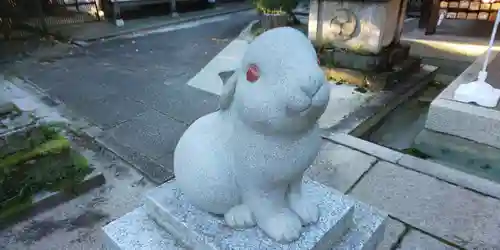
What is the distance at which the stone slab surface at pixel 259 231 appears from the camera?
156cm

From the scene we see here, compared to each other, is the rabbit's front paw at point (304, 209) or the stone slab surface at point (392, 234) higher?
the rabbit's front paw at point (304, 209)

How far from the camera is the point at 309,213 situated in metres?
1.63

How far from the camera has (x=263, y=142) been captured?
1.33 m

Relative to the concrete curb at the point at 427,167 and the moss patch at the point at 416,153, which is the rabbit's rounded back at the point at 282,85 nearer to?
the concrete curb at the point at 427,167

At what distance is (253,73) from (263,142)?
0.25 m

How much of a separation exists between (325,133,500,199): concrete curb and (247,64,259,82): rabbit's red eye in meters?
2.16

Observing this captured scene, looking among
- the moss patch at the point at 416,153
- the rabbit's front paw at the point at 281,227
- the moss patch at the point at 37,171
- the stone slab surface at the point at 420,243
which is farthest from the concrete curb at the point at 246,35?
the rabbit's front paw at the point at 281,227

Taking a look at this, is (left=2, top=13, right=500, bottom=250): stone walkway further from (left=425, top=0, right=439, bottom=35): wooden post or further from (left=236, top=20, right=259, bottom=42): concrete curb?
(left=425, top=0, right=439, bottom=35): wooden post

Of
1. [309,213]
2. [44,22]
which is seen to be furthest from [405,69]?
[44,22]

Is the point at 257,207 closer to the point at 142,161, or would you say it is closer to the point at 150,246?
the point at 150,246

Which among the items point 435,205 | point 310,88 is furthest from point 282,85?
point 435,205

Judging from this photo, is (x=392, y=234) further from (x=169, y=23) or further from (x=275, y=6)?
(x=169, y=23)

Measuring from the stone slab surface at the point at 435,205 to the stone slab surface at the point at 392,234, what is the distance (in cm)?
8

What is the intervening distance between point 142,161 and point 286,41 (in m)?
2.31
